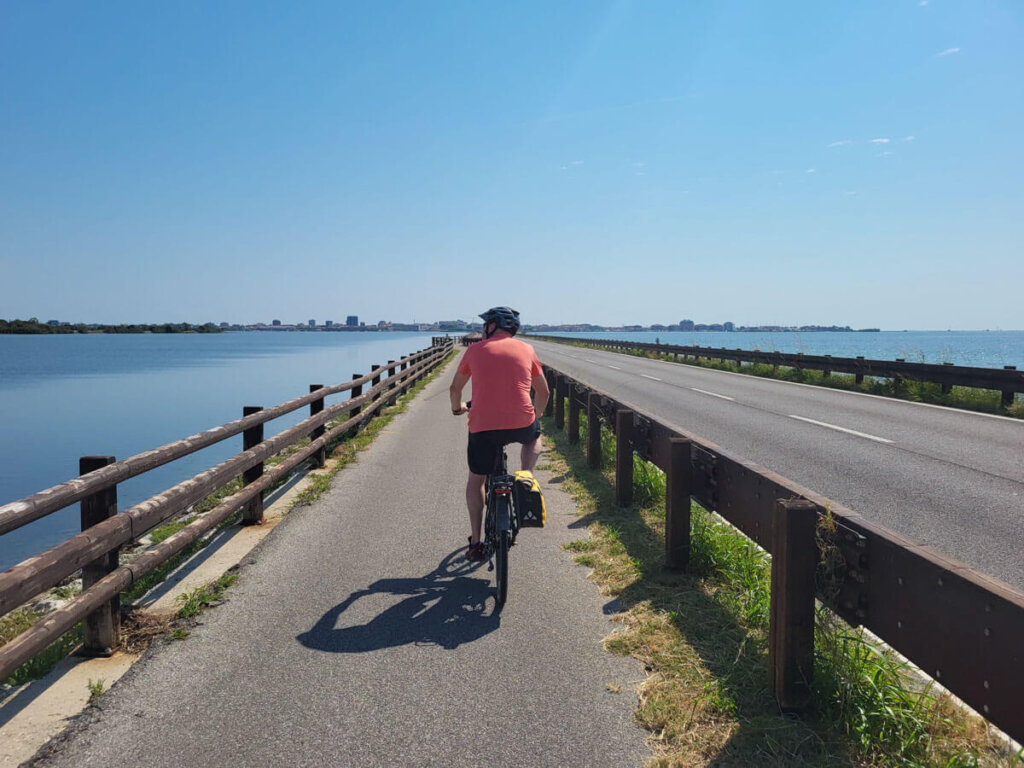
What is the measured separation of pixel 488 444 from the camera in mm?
5129

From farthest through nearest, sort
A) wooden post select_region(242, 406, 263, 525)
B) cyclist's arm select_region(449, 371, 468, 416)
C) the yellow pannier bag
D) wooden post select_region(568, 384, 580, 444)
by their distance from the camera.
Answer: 1. wooden post select_region(568, 384, 580, 444)
2. wooden post select_region(242, 406, 263, 525)
3. cyclist's arm select_region(449, 371, 468, 416)
4. the yellow pannier bag

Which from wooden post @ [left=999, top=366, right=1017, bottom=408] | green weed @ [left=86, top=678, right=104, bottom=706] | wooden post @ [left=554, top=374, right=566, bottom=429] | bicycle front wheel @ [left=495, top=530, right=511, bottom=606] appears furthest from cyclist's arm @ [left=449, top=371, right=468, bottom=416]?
wooden post @ [left=999, top=366, right=1017, bottom=408]

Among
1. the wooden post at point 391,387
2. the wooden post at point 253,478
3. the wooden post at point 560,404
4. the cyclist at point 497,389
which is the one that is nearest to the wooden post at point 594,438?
the wooden post at point 560,404

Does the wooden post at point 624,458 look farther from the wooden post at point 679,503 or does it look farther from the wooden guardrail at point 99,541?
the wooden guardrail at point 99,541

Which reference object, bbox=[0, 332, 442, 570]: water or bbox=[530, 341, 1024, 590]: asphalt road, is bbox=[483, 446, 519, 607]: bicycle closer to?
bbox=[530, 341, 1024, 590]: asphalt road

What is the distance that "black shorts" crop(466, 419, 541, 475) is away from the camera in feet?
16.8

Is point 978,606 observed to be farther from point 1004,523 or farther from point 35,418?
point 35,418

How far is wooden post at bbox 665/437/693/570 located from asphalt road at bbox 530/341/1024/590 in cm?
156

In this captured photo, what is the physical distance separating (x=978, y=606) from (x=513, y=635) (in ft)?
8.54

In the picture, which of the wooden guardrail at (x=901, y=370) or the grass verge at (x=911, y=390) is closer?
the wooden guardrail at (x=901, y=370)

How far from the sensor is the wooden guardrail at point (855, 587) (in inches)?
88.3

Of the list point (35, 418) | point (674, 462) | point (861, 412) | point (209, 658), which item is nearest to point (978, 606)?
point (674, 462)

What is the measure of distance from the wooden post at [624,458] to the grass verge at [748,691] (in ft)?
6.38

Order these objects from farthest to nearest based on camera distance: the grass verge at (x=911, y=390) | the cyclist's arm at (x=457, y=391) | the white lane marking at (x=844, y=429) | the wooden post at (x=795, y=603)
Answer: the grass verge at (x=911, y=390)
the white lane marking at (x=844, y=429)
the cyclist's arm at (x=457, y=391)
the wooden post at (x=795, y=603)
